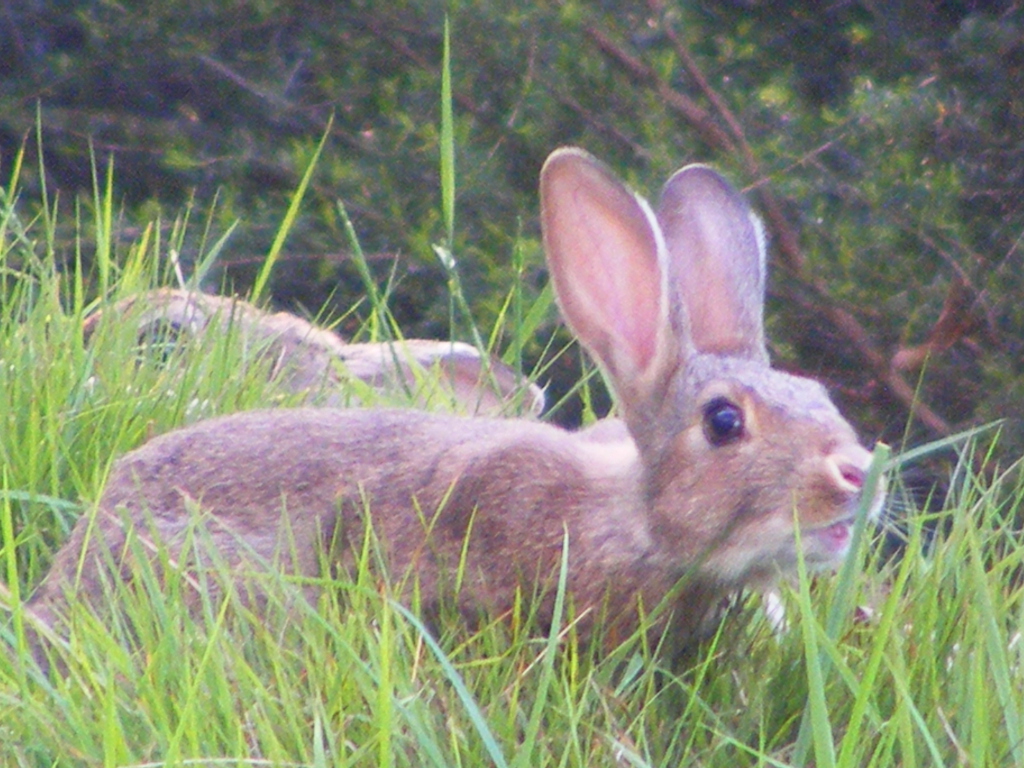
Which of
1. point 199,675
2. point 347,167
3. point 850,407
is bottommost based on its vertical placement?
point 850,407

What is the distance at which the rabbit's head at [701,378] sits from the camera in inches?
102

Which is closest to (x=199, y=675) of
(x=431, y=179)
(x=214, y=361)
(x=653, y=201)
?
(x=214, y=361)

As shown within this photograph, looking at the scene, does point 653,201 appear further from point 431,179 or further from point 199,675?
Answer: point 199,675

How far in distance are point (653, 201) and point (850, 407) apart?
45.6 inches

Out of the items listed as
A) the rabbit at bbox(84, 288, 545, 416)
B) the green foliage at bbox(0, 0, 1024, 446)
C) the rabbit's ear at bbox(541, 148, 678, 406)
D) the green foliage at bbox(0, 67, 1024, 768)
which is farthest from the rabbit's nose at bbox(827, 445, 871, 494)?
the green foliage at bbox(0, 0, 1024, 446)

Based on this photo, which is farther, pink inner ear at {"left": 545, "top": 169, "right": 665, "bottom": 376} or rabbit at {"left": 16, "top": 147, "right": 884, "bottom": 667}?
pink inner ear at {"left": 545, "top": 169, "right": 665, "bottom": 376}

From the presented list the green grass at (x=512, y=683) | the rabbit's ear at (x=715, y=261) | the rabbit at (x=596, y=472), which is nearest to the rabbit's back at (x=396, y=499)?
the rabbit at (x=596, y=472)

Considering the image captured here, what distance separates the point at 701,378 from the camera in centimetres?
287

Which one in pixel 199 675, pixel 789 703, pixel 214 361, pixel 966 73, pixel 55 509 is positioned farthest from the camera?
pixel 966 73

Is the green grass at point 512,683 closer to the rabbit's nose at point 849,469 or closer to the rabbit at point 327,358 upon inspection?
the rabbit's nose at point 849,469

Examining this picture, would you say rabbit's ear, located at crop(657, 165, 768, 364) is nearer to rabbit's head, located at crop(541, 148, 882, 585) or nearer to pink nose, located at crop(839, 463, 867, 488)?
rabbit's head, located at crop(541, 148, 882, 585)

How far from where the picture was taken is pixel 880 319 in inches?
262

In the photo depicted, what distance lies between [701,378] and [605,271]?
33 cm

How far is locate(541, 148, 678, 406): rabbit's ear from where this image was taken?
2.99m
